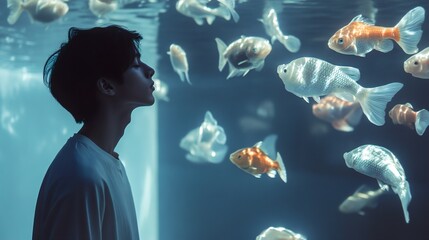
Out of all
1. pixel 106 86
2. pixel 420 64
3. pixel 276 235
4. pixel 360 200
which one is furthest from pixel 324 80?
pixel 360 200

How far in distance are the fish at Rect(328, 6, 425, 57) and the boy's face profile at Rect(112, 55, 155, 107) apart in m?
3.52

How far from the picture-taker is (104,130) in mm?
2291

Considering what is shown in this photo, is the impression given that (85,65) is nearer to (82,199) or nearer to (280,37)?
(82,199)

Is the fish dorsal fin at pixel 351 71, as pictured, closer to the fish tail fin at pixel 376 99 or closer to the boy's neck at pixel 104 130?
the fish tail fin at pixel 376 99

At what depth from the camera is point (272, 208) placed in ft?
38.9

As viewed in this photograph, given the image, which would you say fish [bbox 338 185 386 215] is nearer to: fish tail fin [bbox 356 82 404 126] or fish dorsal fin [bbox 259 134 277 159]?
fish dorsal fin [bbox 259 134 277 159]

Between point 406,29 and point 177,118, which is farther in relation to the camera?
point 177,118

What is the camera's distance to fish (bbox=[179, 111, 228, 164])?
10789 millimetres

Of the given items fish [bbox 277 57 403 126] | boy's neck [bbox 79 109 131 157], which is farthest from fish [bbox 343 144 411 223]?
boy's neck [bbox 79 109 131 157]

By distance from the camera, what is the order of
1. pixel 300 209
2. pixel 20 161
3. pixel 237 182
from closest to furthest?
pixel 300 209 → pixel 237 182 → pixel 20 161

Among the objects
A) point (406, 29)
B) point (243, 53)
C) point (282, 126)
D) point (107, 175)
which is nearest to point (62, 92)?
point (107, 175)

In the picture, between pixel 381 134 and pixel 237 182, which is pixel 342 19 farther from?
pixel 237 182

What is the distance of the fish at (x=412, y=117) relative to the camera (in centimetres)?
602

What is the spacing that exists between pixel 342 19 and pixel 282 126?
10.0 feet
